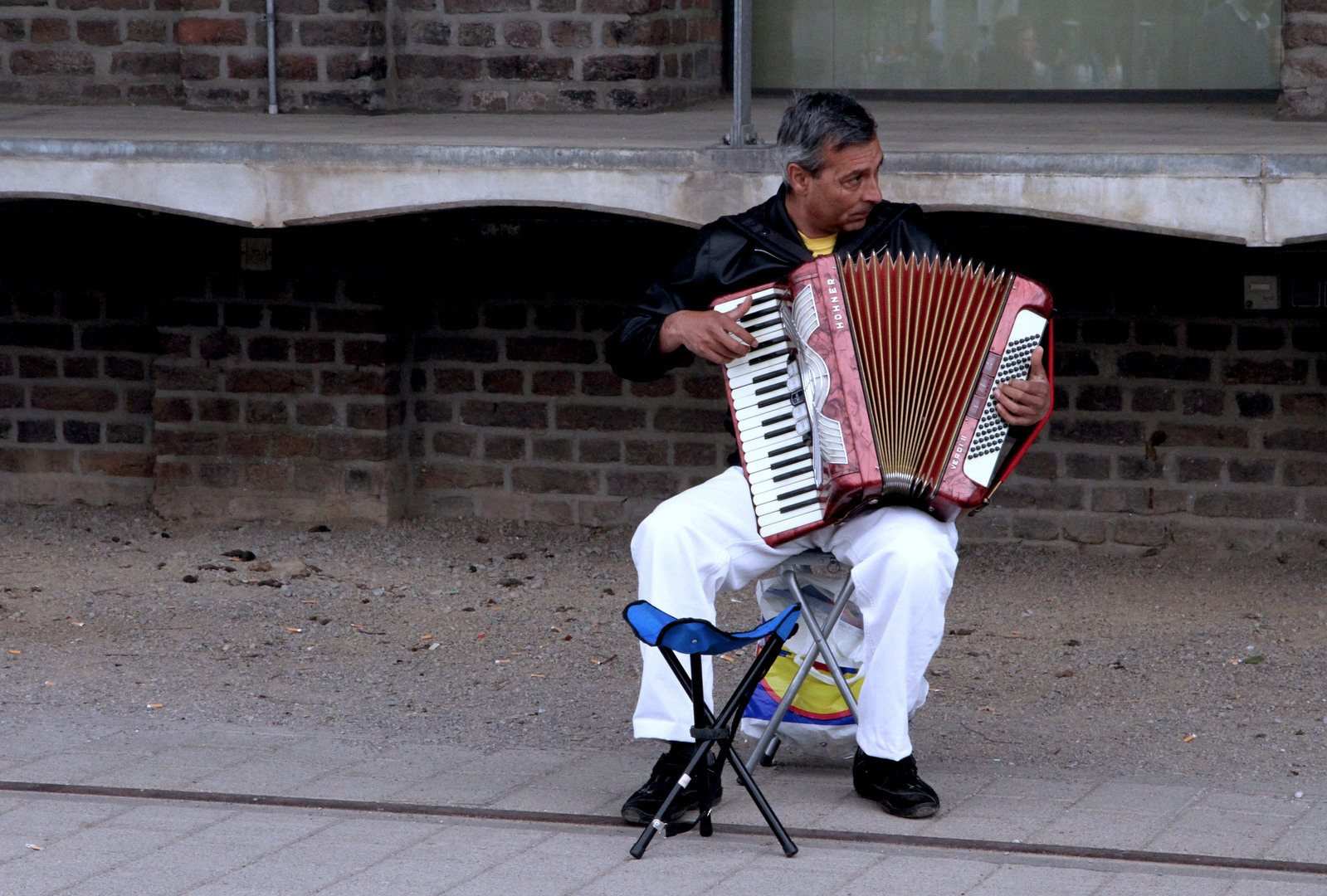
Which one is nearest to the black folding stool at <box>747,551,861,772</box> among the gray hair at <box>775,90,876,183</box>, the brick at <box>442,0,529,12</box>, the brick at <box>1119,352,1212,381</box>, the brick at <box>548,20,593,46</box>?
the gray hair at <box>775,90,876,183</box>

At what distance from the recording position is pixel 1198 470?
616cm

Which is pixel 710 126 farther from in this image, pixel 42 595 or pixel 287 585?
pixel 42 595

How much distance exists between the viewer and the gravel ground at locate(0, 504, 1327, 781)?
448 cm

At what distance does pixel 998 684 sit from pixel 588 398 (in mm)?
2341

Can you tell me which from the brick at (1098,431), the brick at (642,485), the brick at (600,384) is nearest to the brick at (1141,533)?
the brick at (1098,431)

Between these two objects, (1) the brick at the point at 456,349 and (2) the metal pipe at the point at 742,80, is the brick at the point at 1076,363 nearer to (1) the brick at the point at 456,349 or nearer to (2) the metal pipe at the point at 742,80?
(2) the metal pipe at the point at 742,80

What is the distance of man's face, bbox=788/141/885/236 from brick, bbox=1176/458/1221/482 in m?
2.64

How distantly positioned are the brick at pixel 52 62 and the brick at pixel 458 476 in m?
2.33

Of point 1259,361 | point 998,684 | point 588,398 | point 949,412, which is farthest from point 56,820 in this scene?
point 1259,361

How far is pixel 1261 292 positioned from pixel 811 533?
2.78m

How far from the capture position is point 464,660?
17.2 feet

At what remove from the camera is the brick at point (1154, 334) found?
241 inches

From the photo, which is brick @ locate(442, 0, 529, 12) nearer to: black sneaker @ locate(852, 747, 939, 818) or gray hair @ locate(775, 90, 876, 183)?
gray hair @ locate(775, 90, 876, 183)

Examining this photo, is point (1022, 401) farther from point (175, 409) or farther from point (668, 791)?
point (175, 409)
